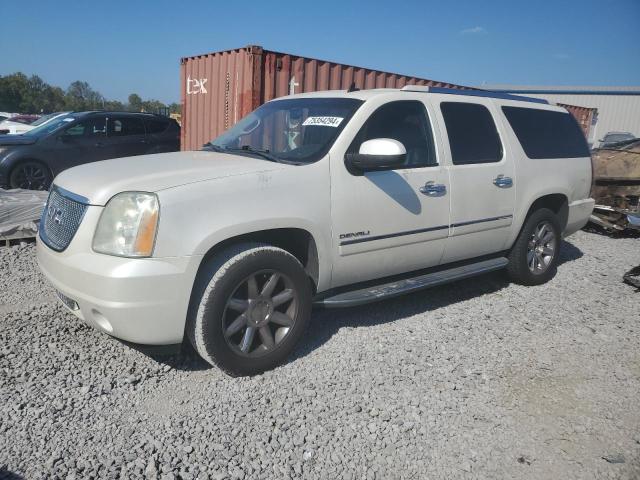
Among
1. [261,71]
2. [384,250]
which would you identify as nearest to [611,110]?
[261,71]

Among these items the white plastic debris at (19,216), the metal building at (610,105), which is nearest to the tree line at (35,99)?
the metal building at (610,105)

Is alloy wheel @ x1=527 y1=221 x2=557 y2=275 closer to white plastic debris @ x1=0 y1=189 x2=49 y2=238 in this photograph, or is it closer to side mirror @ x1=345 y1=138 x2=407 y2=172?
side mirror @ x1=345 y1=138 x2=407 y2=172

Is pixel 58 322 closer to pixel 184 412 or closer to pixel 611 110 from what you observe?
pixel 184 412

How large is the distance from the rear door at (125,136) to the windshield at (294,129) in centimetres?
660

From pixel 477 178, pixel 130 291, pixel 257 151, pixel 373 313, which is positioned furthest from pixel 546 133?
pixel 130 291

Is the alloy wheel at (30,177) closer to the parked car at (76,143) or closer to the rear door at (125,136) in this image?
the parked car at (76,143)

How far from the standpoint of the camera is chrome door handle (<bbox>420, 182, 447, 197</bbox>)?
149 inches

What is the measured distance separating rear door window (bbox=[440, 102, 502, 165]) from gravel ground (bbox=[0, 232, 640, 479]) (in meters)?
1.37

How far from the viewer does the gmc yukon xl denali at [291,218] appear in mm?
2729

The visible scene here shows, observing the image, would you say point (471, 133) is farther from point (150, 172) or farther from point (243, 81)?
point (243, 81)

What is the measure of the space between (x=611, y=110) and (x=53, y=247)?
41.0 meters

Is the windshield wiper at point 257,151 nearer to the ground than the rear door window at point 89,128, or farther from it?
farther from it

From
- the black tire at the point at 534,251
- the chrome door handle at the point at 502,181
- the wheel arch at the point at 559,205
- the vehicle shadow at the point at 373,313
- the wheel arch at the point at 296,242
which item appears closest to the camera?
the wheel arch at the point at 296,242

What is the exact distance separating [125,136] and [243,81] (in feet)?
12.2
